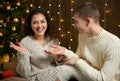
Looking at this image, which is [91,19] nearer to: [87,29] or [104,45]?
[87,29]

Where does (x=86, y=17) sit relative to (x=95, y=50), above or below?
above

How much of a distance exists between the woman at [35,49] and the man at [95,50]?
0.89 ft

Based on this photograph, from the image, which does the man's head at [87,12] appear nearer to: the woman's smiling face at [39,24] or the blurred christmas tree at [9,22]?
the woman's smiling face at [39,24]

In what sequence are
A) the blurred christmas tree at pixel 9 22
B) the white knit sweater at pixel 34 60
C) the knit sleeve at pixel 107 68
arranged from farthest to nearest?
the blurred christmas tree at pixel 9 22, the white knit sweater at pixel 34 60, the knit sleeve at pixel 107 68

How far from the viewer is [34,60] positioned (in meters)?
2.18

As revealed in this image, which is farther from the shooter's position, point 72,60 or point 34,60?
point 34,60

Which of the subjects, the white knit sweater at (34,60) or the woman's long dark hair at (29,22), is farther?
the woman's long dark hair at (29,22)

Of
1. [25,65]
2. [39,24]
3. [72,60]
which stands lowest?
[25,65]

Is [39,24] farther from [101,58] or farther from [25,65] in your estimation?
[101,58]

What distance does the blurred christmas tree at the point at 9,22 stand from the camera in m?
4.27

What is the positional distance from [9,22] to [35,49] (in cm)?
223

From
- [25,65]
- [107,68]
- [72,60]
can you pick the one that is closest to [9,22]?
[25,65]

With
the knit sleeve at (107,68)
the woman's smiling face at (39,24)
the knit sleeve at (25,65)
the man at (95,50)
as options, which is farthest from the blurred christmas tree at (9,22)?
the knit sleeve at (107,68)

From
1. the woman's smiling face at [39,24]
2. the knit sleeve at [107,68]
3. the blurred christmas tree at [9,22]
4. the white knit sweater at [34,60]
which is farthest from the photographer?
the blurred christmas tree at [9,22]
